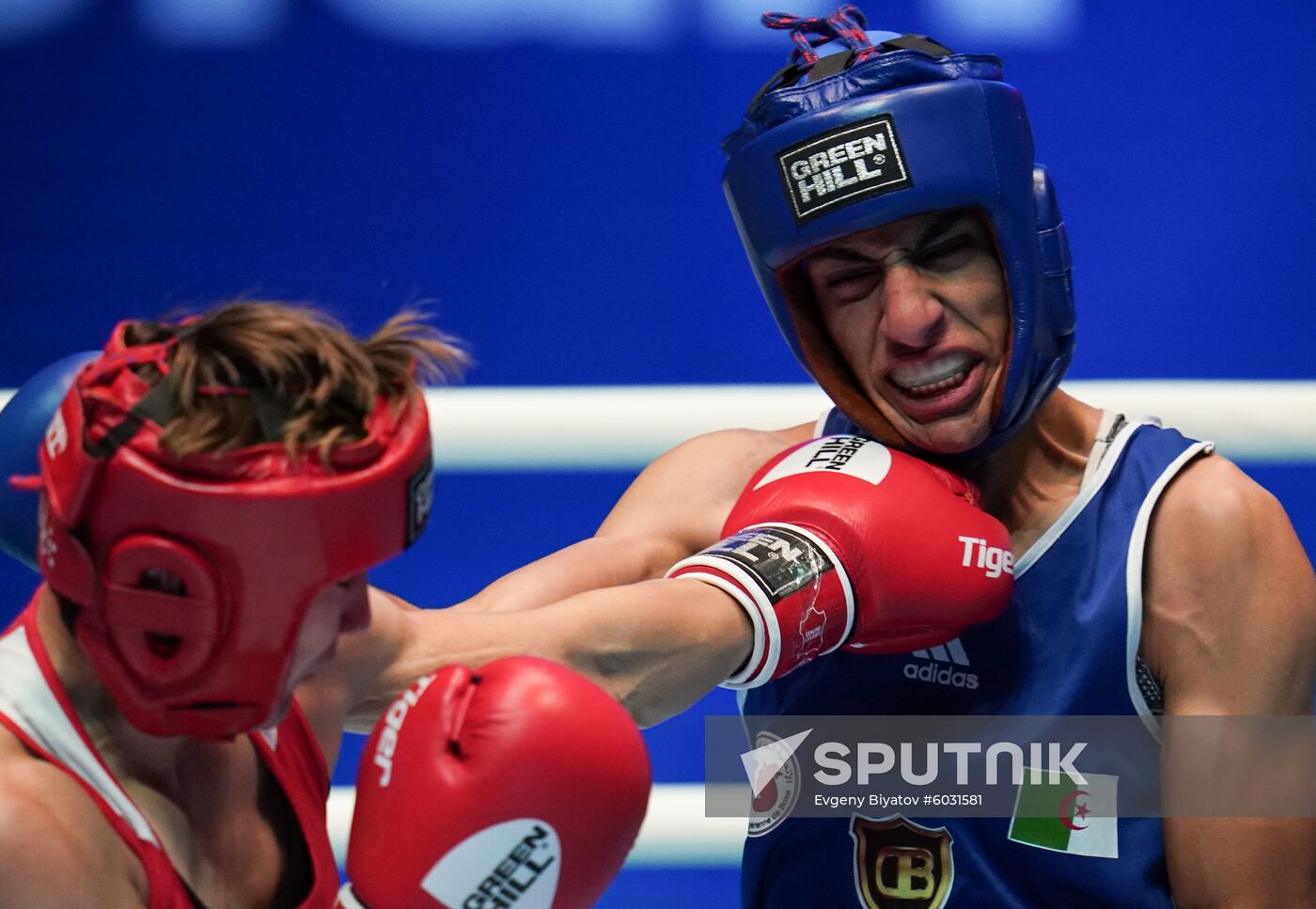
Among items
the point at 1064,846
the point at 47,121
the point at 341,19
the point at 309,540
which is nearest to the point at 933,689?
the point at 1064,846

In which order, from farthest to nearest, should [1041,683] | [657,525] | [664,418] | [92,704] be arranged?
1. [664,418]
2. [657,525]
3. [1041,683]
4. [92,704]

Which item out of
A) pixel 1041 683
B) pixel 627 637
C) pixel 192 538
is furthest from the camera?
pixel 1041 683

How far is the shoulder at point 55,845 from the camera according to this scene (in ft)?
4.44

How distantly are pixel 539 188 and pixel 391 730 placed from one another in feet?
7.37

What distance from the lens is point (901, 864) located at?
7.05 ft

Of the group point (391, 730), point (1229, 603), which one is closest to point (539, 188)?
point (1229, 603)

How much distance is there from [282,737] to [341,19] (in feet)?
7.38

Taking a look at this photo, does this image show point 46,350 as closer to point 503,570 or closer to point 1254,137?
point 503,570

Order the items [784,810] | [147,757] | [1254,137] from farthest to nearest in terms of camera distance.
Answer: [1254,137] → [784,810] → [147,757]

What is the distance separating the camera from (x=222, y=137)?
3.63 m

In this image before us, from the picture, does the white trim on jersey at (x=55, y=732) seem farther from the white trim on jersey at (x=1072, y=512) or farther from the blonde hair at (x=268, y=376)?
the white trim on jersey at (x=1072, y=512)

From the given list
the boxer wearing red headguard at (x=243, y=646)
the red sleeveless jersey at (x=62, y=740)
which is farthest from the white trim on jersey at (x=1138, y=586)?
the red sleeveless jersey at (x=62, y=740)

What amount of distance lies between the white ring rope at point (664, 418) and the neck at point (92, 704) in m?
1.41

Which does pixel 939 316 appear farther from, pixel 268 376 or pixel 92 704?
pixel 92 704
